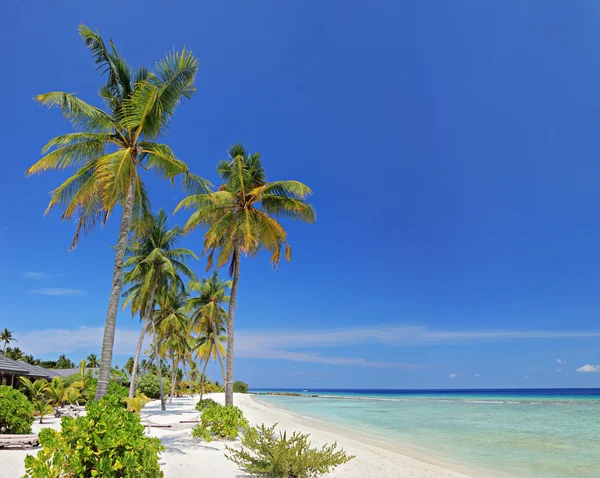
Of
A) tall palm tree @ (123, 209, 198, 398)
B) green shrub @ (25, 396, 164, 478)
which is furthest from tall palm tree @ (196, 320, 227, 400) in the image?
green shrub @ (25, 396, 164, 478)

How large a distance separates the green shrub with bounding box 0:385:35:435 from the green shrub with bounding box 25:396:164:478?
5809 mm

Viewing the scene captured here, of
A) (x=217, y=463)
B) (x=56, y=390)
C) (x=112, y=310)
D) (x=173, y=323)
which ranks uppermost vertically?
(x=173, y=323)

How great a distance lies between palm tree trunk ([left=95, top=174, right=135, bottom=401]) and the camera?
335 inches

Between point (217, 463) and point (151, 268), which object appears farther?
point (151, 268)

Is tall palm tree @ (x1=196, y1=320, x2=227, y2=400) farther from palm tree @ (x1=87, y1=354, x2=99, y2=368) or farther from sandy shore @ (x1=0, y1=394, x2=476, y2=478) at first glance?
palm tree @ (x1=87, y1=354, x2=99, y2=368)

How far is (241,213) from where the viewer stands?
13.8 meters

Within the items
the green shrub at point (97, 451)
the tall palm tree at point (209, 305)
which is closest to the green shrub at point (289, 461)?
the green shrub at point (97, 451)

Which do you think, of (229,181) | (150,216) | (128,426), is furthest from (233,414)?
(229,181)

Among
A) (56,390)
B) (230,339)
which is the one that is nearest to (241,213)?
(230,339)

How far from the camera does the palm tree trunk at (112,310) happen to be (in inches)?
335

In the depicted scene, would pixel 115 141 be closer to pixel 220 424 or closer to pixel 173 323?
pixel 220 424

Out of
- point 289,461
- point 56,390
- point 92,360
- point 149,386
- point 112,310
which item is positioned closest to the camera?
point 289,461

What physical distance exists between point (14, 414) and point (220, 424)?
5.22m

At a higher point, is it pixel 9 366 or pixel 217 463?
pixel 9 366
